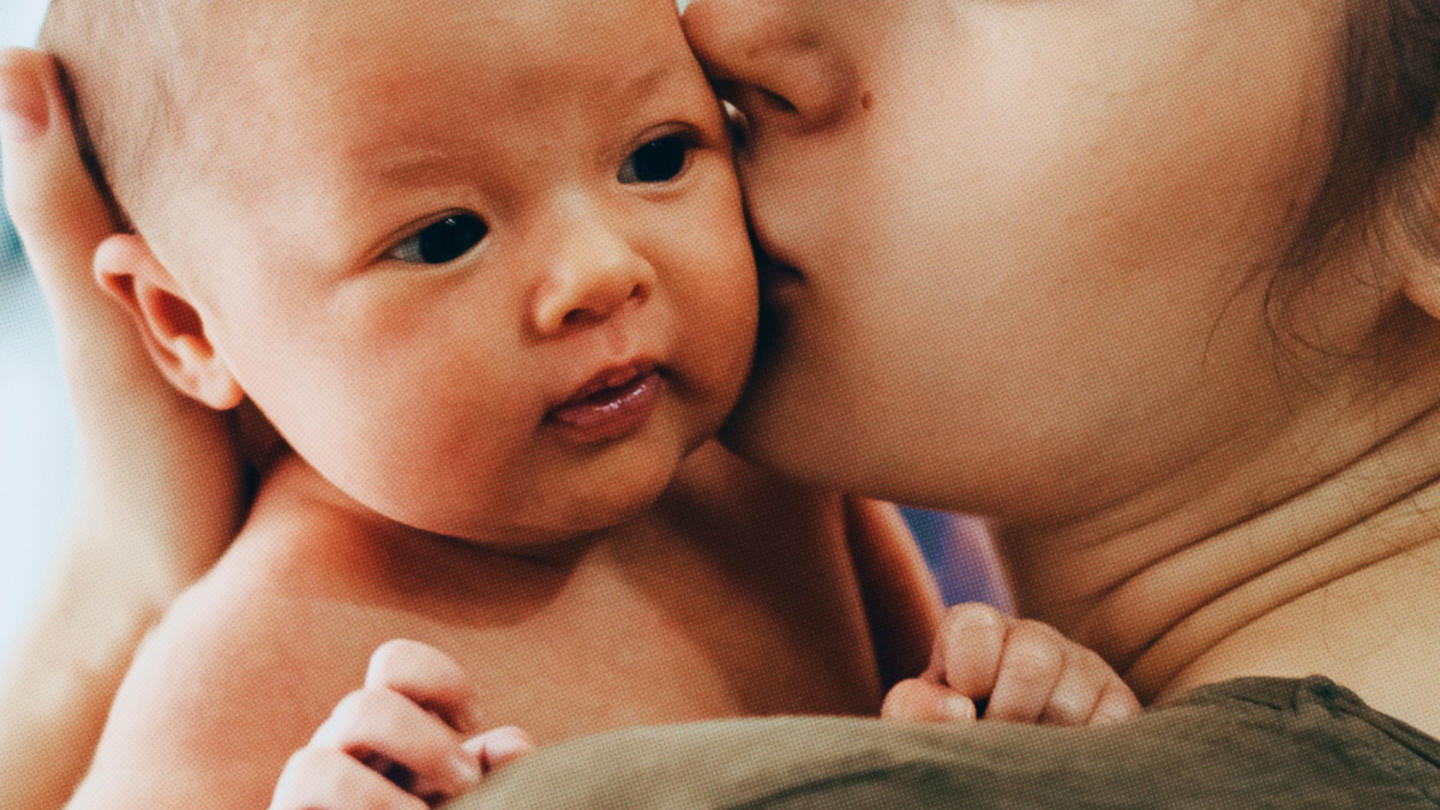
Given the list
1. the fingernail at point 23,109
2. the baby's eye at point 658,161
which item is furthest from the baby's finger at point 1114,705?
the fingernail at point 23,109

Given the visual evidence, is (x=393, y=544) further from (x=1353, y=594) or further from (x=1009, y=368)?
(x=1353, y=594)

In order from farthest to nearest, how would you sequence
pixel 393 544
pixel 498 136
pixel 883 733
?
pixel 393 544
pixel 498 136
pixel 883 733

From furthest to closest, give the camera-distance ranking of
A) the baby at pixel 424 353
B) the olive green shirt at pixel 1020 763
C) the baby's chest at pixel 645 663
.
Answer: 1. the baby's chest at pixel 645 663
2. the baby at pixel 424 353
3. the olive green shirt at pixel 1020 763

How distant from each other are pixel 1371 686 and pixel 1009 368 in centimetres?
22

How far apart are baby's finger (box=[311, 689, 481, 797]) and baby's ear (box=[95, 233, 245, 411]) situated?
0.25 metres

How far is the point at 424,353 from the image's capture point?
1.88ft

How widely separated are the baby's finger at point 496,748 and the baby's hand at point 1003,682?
18 centimetres

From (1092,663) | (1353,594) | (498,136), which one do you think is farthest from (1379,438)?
(498,136)

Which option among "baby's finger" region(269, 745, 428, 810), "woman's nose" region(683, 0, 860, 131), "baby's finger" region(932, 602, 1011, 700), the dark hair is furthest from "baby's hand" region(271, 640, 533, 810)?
the dark hair

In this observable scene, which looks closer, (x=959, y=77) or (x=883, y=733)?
(x=883, y=733)

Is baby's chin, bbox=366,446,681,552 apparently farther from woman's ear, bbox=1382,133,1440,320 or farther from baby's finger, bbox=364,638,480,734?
woman's ear, bbox=1382,133,1440,320

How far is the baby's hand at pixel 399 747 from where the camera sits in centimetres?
47

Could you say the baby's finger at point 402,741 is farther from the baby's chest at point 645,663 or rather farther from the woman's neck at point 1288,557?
the woman's neck at point 1288,557

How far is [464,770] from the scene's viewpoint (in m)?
0.49
